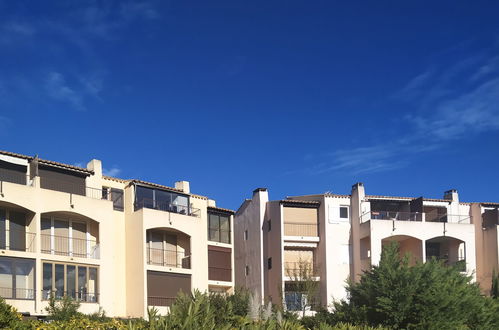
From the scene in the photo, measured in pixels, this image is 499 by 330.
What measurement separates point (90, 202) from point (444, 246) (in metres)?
30.8

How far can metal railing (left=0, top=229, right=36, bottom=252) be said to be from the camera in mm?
41875

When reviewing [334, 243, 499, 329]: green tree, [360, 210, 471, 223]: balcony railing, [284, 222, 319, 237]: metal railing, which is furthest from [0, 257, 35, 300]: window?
[360, 210, 471, 223]: balcony railing

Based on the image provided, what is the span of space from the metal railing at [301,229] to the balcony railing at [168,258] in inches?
395

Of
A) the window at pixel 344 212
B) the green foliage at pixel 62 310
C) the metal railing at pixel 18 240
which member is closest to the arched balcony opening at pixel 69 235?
the metal railing at pixel 18 240

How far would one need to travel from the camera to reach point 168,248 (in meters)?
50.8

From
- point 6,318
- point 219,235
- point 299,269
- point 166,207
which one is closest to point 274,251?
point 299,269

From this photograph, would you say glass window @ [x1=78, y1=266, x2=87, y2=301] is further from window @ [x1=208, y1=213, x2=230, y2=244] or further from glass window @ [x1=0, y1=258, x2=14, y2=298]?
window @ [x1=208, y1=213, x2=230, y2=244]

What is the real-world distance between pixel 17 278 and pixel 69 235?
485 centimetres

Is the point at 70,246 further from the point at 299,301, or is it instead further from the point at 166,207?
the point at 299,301

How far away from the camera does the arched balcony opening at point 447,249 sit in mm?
59625

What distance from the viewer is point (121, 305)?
47.2m

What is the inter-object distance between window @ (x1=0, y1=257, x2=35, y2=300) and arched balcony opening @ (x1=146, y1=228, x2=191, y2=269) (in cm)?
886

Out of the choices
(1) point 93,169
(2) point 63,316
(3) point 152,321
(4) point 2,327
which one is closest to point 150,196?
(1) point 93,169

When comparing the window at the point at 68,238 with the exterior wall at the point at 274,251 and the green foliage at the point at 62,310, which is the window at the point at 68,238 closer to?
the green foliage at the point at 62,310
